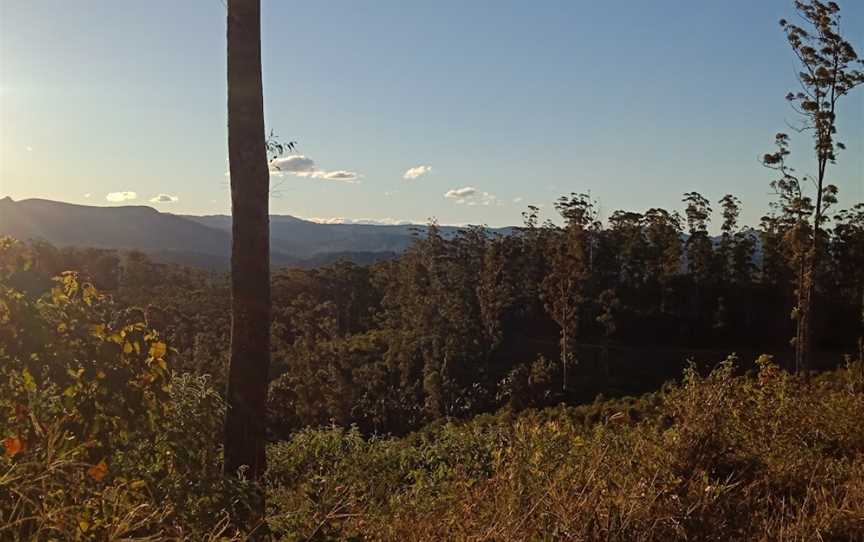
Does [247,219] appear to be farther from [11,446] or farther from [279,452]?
[279,452]

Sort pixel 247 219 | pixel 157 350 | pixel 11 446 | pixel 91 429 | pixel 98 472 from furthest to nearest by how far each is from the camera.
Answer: pixel 247 219
pixel 157 350
pixel 91 429
pixel 98 472
pixel 11 446

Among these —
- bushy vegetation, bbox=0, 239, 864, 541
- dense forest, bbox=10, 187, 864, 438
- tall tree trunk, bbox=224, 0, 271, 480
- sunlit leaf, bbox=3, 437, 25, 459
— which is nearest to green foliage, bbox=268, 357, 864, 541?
bushy vegetation, bbox=0, 239, 864, 541

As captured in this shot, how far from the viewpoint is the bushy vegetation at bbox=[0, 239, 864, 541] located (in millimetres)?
2201

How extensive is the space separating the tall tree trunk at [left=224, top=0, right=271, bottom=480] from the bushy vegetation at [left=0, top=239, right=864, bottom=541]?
1.61 feet

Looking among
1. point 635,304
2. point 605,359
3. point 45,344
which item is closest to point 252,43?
point 45,344

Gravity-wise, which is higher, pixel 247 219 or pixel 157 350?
pixel 247 219

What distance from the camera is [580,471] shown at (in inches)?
131

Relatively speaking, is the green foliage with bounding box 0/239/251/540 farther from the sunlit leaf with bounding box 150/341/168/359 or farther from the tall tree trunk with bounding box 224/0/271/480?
the tall tree trunk with bounding box 224/0/271/480

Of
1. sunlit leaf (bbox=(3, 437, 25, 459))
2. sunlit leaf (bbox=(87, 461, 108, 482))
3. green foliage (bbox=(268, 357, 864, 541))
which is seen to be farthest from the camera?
green foliage (bbox=(268, 357, 864, 541))

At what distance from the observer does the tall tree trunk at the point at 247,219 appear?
380 cm

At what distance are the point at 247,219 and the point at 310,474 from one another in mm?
1794

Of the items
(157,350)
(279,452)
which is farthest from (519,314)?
(157,350)

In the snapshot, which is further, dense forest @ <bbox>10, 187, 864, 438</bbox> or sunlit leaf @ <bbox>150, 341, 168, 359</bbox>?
dense forest @ <bbox>10, 187, 864, 438</bbox>

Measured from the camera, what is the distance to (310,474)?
4.65m
